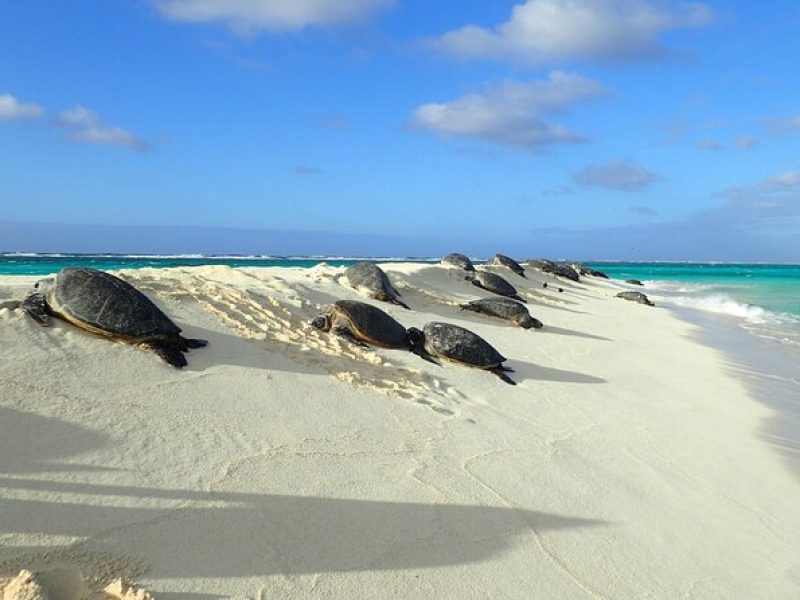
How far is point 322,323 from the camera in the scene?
8094mm

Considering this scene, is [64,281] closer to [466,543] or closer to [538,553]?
[466,543]

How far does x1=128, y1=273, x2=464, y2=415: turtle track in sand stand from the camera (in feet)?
20.2

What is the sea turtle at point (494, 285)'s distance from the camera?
17.9 m

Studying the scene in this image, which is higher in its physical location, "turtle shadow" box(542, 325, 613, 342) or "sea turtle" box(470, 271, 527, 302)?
"sea turtle" box(470, 271, 527, 302)

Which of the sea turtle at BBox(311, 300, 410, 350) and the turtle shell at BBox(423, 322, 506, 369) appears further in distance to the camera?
the sea turtle at BBox(311, 300, 410, 350)

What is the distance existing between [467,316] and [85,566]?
1016cm

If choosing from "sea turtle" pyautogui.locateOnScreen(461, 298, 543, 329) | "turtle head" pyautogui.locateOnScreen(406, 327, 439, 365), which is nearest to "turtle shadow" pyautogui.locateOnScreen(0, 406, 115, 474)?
"turtle head" pyautogui.locateOnScreen(406, 327, 439, 365)

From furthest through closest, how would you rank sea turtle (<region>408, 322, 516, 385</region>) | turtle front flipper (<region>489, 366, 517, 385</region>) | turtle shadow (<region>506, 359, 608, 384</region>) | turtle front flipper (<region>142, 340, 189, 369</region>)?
turtle shadow (<region>506, 359, 608, 384</region>)
sea turtle (<region>408, 322, 516, 385</region>)
turtle front flipper (<region>489, 366, 517, 385</region>)
turtle front flipper (<region>142, 340, 189, 369</region>)

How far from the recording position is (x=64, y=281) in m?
5.85

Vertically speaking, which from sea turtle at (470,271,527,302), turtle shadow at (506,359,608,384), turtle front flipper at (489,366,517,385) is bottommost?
turtle shadow at (506,359,608,384)

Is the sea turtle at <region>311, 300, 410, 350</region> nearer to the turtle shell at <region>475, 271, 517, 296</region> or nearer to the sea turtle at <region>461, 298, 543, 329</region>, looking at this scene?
the sea turtle at <region>461, 298, 543, 329</region>

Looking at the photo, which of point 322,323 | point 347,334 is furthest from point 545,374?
point 322,323

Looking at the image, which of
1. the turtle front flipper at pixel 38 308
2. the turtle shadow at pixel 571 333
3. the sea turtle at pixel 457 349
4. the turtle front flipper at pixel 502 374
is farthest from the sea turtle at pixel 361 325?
the turtle shadow at pixel 571 333

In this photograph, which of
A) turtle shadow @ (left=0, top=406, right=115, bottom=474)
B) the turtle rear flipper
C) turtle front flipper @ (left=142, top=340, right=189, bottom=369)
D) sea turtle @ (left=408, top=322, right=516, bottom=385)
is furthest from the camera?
sea turtle @ (left=408, top=322, right=516, bottom=385)
